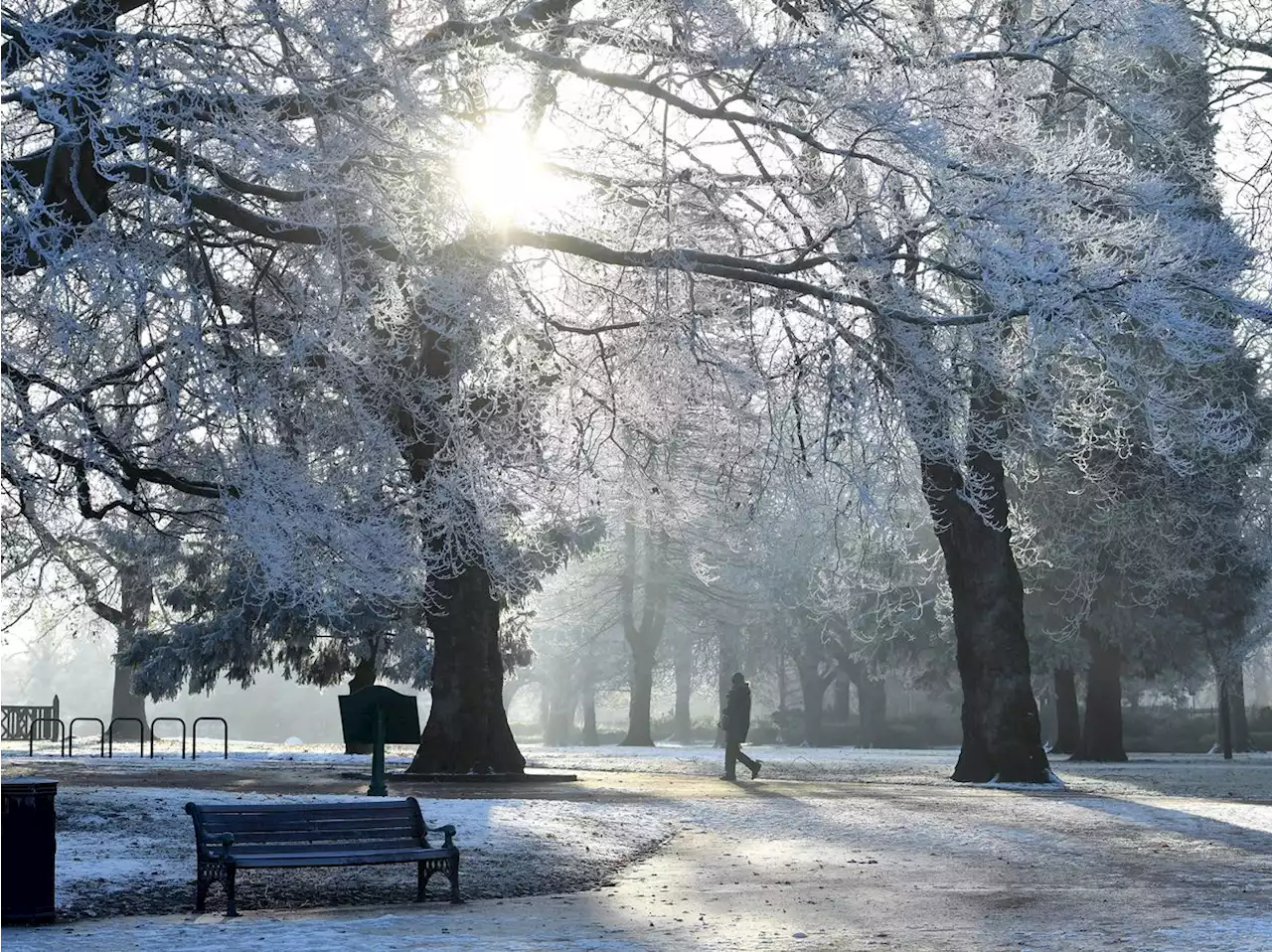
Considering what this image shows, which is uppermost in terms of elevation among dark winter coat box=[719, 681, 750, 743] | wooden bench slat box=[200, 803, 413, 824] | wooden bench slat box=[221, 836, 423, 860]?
dark winter coat box=[719, 681, 750, 743]

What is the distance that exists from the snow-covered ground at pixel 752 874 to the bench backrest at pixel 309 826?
435 millimetres

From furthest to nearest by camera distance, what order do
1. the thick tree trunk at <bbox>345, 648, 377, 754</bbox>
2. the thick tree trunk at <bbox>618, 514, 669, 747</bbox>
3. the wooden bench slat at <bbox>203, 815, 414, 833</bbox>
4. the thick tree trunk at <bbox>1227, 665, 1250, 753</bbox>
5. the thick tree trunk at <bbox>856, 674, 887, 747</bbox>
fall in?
the thick tree trunk at <bbox>856, 674, 887, 747</bbox> < the thick tree trunk at <bbox>618, 514, 669, 747</bbox> < the thick tree trunk at <bbox>1227, 665, 1250, 753</bbox> < the thick tree trunk at <bbox>345, 648, 377, 754</bbox> < the wooden bench slat at <bbox>203, 815, 414, 833</bbox>

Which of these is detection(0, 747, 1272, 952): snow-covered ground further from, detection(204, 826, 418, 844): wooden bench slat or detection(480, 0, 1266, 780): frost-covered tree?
detection(480, 0, 1266, 780): frost-covered tree

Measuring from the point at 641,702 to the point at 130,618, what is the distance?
23.1 m

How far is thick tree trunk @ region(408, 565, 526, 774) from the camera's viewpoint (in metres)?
25.1

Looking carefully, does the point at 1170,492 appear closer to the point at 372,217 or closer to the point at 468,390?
the point at 468,390

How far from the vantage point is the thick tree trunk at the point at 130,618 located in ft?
106

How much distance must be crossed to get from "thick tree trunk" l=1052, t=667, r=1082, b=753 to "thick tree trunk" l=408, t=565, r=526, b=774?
1960 cm

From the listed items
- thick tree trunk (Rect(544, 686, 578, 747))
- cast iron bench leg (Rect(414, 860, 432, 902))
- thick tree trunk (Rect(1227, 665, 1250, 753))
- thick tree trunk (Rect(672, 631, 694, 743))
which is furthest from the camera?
thick tree trunk (Rect(544, 686, 578, 747))

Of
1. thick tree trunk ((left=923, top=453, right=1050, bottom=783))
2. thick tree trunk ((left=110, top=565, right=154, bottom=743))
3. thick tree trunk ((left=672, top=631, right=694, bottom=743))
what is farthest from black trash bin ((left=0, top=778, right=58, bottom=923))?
thick tree trunk ((left=672, top=631, right=694, bottom=743))

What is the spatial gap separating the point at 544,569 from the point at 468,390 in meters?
15.2

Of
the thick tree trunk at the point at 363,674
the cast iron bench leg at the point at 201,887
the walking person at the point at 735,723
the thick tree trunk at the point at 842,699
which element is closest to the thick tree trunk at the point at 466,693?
the walking person at the point at 735,723

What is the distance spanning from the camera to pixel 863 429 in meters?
17.8

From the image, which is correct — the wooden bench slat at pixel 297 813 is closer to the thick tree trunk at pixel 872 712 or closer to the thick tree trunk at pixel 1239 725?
the thick tree trunk at pixel 1239 725
